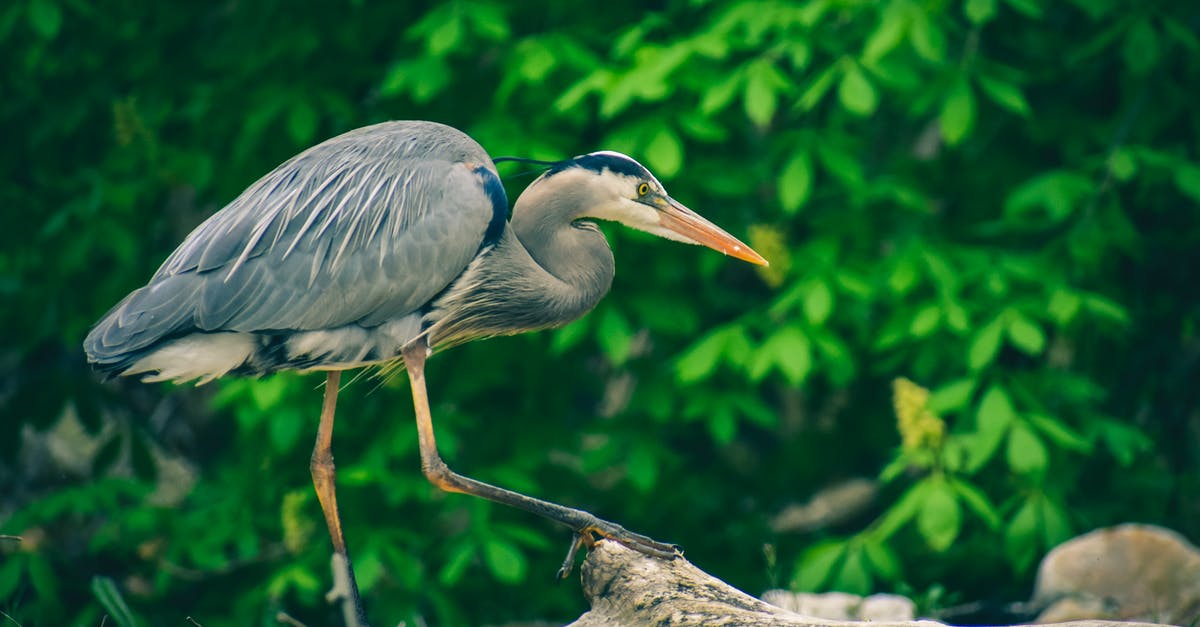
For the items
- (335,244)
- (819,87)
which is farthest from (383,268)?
(819,87)

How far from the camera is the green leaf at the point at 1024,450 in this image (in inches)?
161

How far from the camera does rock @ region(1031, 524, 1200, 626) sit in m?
4.48

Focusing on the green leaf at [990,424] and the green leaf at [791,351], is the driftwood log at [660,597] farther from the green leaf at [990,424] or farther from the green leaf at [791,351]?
the green leaf at [990,424]

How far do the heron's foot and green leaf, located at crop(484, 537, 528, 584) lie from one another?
1.10 m

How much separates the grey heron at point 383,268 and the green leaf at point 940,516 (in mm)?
989

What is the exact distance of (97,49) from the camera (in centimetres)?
555

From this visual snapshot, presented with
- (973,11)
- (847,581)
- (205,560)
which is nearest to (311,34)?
(205,560)

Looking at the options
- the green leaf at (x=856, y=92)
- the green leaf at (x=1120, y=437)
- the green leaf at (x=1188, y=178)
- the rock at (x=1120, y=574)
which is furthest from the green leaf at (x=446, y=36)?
the rock at (x=1120, y=574)

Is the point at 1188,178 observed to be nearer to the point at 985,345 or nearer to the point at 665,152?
the point at 985,345

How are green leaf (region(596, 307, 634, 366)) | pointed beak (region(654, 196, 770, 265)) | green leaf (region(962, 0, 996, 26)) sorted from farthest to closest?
green leaf (region(596, 307, 634, 366)), green leaf (region(962, 0, 996, 26)), pointed beak (region(654, 196, 770, 265))

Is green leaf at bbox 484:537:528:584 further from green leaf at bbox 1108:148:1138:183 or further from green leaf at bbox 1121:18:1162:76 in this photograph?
green leaf at bbox 1121:18:1162:76

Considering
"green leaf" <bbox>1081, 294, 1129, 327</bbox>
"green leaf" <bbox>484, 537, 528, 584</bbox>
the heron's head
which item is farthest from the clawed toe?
"green leaf" <bbox>1081, 294, 1129, 327</bbox>

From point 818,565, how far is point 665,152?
1.44 meters

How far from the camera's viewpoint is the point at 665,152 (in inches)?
170
